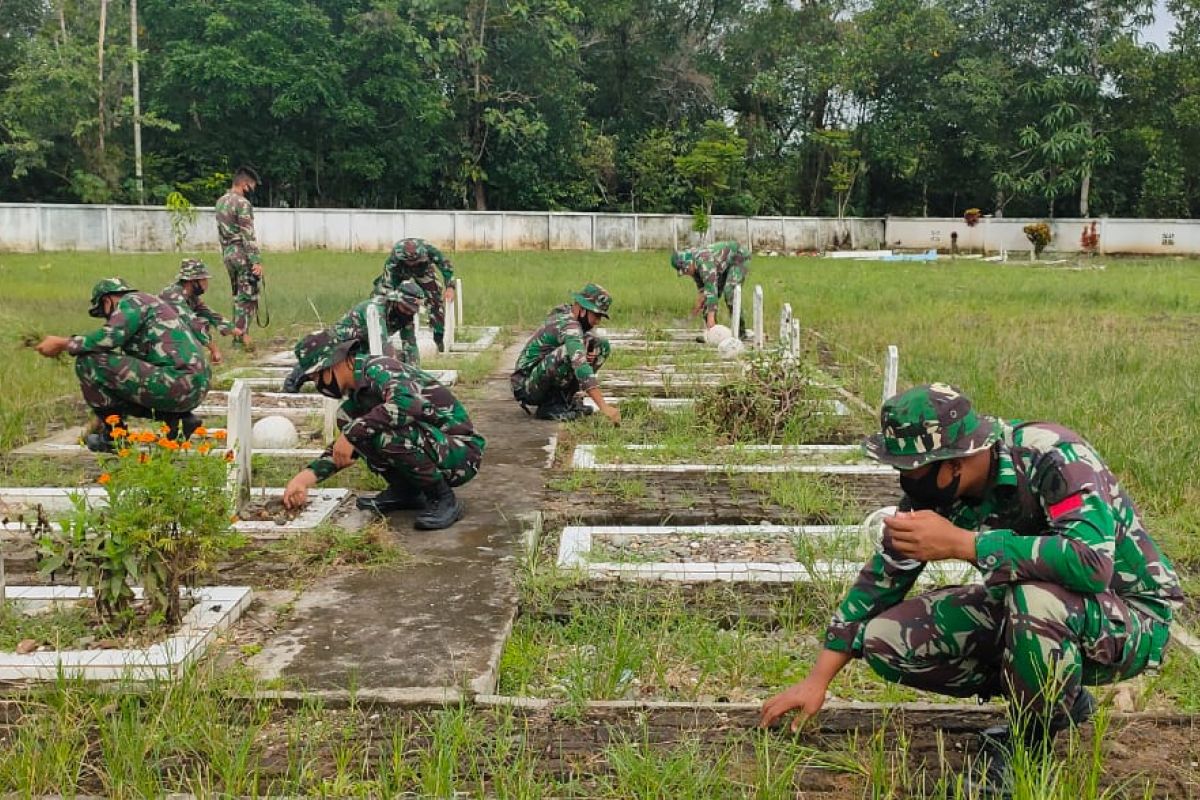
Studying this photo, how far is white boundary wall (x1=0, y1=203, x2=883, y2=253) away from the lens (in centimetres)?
2858

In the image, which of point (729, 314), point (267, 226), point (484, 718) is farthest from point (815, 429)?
point (267, 226)

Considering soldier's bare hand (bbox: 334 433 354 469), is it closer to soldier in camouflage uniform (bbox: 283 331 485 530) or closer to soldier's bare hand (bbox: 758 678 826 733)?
soldier in camouflage uniform (bbox: 283 331 485 530)

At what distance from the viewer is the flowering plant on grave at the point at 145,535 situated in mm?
3840

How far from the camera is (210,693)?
3.51 m

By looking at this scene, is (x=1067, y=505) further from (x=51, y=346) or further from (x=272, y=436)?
(x=51, y=346)

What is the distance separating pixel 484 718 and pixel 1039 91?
1541 inches

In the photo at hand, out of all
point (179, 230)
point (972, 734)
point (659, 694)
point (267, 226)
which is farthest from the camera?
point (267, 226)

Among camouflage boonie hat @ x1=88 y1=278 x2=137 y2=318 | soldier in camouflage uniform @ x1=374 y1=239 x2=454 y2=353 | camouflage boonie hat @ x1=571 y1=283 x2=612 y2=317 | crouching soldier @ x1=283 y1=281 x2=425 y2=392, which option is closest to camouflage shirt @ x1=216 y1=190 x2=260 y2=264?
soldier in camouflage uniform @ x1=374 y1=239 x2=454 y2=353

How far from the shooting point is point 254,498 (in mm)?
6055

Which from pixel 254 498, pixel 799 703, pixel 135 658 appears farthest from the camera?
pixel 254 498

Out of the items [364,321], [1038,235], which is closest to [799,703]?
[364,321]

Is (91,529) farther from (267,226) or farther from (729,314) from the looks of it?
(267,226)

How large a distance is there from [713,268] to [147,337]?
770cm

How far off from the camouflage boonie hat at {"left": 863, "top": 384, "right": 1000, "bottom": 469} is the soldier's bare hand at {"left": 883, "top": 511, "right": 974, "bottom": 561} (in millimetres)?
145
